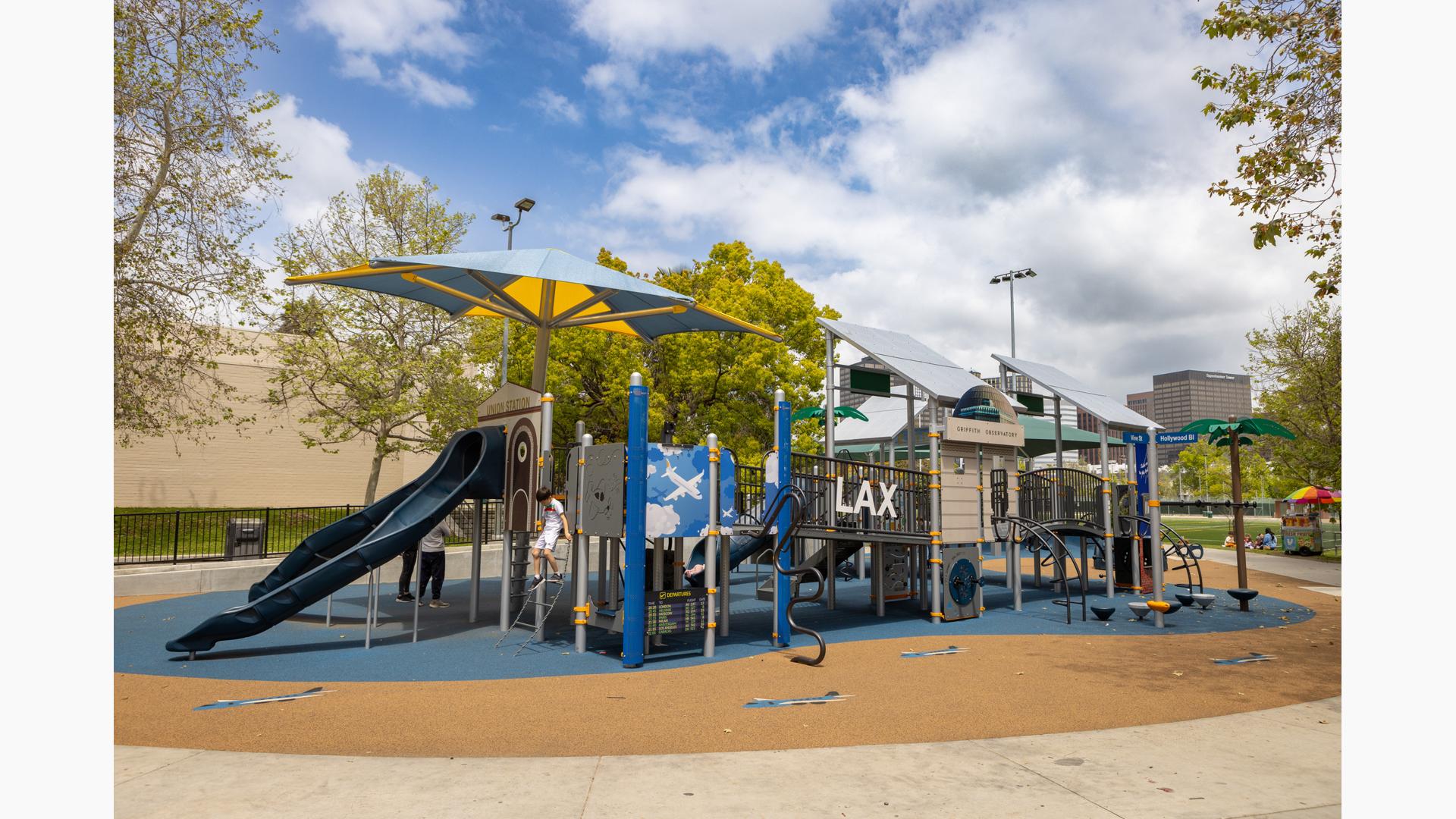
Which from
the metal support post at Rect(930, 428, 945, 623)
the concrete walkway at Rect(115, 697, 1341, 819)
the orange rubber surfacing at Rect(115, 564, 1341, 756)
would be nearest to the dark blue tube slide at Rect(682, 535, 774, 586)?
the orange rubber surfacing at Rect(115, 564, 1341, 756)

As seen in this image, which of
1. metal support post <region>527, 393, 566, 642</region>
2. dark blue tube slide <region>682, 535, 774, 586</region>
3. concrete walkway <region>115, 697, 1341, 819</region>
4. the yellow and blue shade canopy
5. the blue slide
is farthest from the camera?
dark blue tube slide <region>682, 535, 774, 586</region>

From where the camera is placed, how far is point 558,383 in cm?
2447

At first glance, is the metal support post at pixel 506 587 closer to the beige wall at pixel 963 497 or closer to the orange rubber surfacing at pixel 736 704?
the orange rubber surfacing at pixel 736 704

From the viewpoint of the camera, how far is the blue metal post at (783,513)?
1047cm

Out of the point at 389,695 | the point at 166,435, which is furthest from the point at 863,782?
the point at 166,435

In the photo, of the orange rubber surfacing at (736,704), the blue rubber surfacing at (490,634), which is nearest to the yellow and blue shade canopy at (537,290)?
the blue rubber surfacing at (490,634)

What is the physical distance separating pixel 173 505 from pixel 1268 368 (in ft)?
125

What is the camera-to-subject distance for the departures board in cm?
968

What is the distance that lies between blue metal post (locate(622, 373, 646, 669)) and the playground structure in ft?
0.06

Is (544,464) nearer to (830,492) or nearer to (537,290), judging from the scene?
(537,290)

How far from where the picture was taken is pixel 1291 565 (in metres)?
23.2

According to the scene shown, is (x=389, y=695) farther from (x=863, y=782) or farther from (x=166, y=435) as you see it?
(x=166, y=435)

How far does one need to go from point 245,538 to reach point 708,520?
1221 cm

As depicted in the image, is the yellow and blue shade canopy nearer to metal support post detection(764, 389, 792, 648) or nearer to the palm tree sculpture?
metal support post detection(764, 389, 792, 648)
